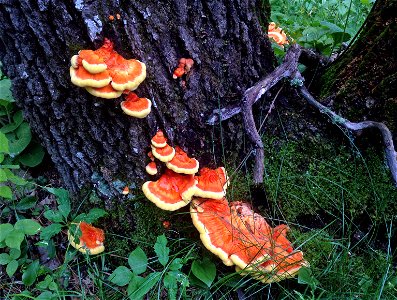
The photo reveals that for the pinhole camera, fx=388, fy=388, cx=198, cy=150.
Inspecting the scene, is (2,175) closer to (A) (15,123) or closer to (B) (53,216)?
(B) (53,216)

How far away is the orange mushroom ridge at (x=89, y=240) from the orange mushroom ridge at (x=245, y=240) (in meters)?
0.84

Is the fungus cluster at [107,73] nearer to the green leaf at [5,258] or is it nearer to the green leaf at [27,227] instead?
the green leaf at [27,227]

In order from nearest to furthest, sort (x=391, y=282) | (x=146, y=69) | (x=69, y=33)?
(x=69, y=33)
(x=146, y=69)
(x=391, y=282)

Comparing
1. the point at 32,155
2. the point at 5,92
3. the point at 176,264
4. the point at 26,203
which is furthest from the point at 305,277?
the point at 5,92

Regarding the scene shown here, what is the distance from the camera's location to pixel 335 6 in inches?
265

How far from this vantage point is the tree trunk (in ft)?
9.49

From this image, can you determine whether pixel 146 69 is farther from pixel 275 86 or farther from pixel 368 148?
pixel 368 148

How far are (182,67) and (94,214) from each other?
130cm

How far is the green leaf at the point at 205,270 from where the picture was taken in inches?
116

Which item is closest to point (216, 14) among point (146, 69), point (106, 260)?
point (146, 69)

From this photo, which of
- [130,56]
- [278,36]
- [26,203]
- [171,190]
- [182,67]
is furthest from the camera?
[278,36]

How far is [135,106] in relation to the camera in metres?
2.61

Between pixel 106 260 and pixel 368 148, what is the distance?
7.65ft

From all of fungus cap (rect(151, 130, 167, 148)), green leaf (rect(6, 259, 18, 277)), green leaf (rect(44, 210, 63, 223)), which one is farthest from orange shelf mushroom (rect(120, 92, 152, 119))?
green leaf (rect(6, 259, 18, 277))
